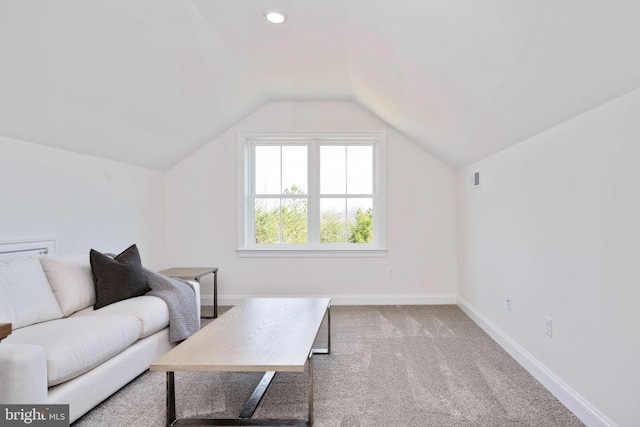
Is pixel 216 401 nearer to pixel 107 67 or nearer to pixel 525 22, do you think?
pixel 107 67

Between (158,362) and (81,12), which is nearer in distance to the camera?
(158,362)

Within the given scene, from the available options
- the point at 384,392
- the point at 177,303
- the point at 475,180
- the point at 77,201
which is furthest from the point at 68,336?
the point at 475,180

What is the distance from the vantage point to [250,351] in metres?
1.81

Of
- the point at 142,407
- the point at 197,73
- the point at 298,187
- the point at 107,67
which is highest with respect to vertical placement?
the point at 197,73

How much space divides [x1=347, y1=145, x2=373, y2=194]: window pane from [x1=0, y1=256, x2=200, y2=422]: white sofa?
2.65 meters

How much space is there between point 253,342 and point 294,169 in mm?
2846

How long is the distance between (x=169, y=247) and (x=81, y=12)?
9.65ft

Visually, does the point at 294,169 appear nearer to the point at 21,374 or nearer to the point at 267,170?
the point at 267,170

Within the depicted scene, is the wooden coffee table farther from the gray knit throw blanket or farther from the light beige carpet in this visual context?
the gray knit throw blanket

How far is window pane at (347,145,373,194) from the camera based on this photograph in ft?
14.6

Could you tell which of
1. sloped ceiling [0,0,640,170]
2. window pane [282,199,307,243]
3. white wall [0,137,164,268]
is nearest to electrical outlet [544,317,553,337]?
sloped ceiling [0,0,640,170]

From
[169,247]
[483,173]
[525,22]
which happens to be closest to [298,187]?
[169,247]

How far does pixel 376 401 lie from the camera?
209 cm

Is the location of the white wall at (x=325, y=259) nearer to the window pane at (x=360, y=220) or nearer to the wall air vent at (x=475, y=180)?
the window pane at (x=360, y=220)
